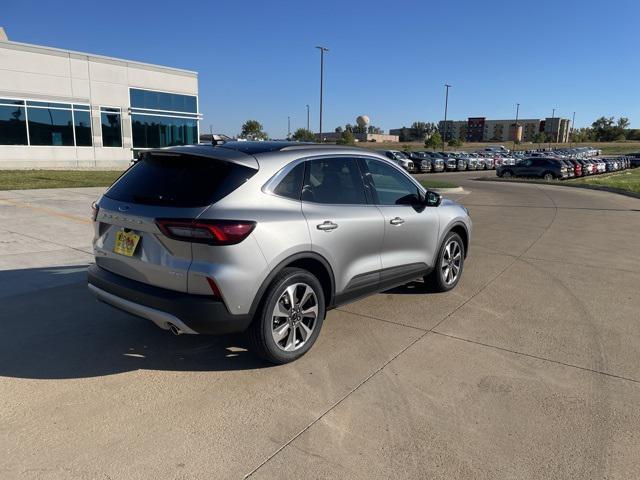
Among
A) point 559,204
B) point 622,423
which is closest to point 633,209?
point 559,204

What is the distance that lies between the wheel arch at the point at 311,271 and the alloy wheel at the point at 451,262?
6.66 feet

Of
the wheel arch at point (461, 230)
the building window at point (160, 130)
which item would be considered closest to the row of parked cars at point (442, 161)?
the building window at point (160, 130)

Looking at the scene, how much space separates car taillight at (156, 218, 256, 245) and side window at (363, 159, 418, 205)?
5.74ft

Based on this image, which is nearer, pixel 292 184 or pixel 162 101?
pixel 292 184

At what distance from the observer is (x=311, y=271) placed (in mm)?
3957

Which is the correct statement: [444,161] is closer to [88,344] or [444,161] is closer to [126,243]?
[88,344]

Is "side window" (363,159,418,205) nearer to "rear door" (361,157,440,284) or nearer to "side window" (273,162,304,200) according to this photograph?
"rear door" (361,157,440,284)

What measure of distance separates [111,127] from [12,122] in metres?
5.57

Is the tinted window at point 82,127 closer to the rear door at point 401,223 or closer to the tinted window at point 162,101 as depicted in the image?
the tinted window at point 162,101

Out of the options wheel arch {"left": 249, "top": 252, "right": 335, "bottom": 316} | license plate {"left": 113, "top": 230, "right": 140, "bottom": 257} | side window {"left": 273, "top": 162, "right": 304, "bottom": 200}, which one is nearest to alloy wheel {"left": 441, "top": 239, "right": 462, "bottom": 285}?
wheel arch {"left": 249, "top": 252, "right": 335, "bottom": 316}

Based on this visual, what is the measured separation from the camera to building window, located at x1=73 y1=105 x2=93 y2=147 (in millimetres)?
28345

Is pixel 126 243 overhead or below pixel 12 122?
below

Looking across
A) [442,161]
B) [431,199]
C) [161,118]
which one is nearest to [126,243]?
[431,199]

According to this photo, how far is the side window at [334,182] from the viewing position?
13.1 ft
